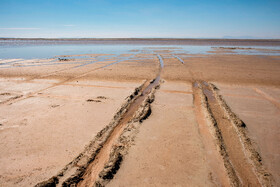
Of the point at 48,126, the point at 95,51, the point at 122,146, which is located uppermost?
the point at 95,51

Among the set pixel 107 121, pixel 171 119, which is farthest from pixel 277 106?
pixel 107 121

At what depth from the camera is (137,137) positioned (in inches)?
166

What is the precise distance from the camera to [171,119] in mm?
5164

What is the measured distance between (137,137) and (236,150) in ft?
8.01

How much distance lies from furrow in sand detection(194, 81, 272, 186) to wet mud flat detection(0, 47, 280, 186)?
20 millimetres

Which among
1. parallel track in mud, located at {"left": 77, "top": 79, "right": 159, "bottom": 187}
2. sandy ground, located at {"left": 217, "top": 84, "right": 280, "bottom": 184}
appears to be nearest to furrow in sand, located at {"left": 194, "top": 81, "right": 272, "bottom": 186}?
sandy ground, located at {"left": 217, "top": 84, "right": 280, "bottom": 184}

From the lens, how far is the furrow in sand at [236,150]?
307 cm

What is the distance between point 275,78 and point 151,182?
1197 centimetres

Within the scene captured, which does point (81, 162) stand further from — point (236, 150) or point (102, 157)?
point (236, 150)

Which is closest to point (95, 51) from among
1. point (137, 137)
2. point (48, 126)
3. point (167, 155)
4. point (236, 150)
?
point (48, 126)

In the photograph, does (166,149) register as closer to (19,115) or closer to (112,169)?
(112,169)

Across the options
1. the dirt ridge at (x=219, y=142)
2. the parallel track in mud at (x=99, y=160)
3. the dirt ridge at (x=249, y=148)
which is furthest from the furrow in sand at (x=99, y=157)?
the dirt ridge at (x=249, y=148)

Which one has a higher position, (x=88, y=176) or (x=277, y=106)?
(x=277, y=106)

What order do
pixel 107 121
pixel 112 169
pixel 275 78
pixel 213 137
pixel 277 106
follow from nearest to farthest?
pixel 112 169 < pixel 213 137 < pixel 107 121 < pixel 277 106 < pixel 275 78
